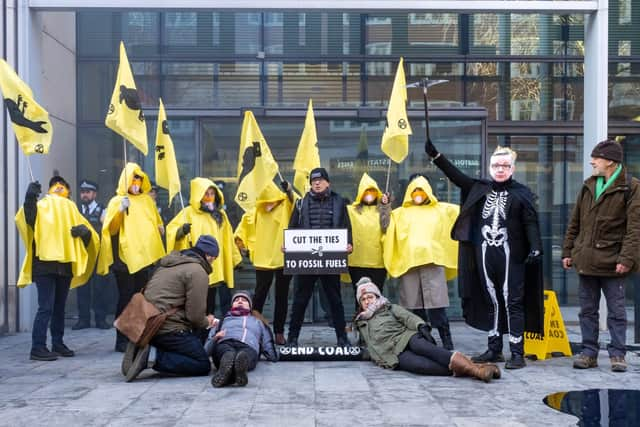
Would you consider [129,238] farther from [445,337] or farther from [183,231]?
[445,337]

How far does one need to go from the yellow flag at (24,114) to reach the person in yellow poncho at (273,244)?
2.44 m

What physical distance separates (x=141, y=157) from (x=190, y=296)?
18.0 feet

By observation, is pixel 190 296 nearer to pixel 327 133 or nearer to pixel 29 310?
pixel 29 310

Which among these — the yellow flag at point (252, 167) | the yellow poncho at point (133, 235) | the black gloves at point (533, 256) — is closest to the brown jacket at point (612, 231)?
the black gloves at point (533, 256)

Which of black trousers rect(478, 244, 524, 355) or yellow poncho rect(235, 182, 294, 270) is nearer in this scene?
black trousers rect(478, 244, 524, 355)

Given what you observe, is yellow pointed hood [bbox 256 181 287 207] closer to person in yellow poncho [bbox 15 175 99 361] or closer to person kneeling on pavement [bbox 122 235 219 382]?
person in yellow poncho [bbox 15 175 99 361]

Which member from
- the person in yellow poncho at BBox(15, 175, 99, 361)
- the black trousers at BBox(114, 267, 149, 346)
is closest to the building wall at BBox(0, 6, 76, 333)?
the person in yellow poncho at BBox(15, 175, 99, 361)

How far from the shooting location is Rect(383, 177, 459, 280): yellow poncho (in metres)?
9.62

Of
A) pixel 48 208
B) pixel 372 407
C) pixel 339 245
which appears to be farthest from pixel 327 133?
pixel 372 407

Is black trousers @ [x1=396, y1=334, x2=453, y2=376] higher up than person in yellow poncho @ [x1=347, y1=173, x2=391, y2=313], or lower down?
lower down

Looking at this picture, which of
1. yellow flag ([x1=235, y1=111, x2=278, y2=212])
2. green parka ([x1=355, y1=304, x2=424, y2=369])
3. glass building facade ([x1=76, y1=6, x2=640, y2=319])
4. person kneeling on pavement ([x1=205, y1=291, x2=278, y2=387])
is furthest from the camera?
glass building facade ([x1=76, y1=6, x2=640, y2=319])

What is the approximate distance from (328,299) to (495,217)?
204cm

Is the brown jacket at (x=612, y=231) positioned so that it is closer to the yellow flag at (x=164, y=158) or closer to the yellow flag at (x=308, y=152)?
the yellow flag at (x=308, y=152)

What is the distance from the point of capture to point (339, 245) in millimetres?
9258
